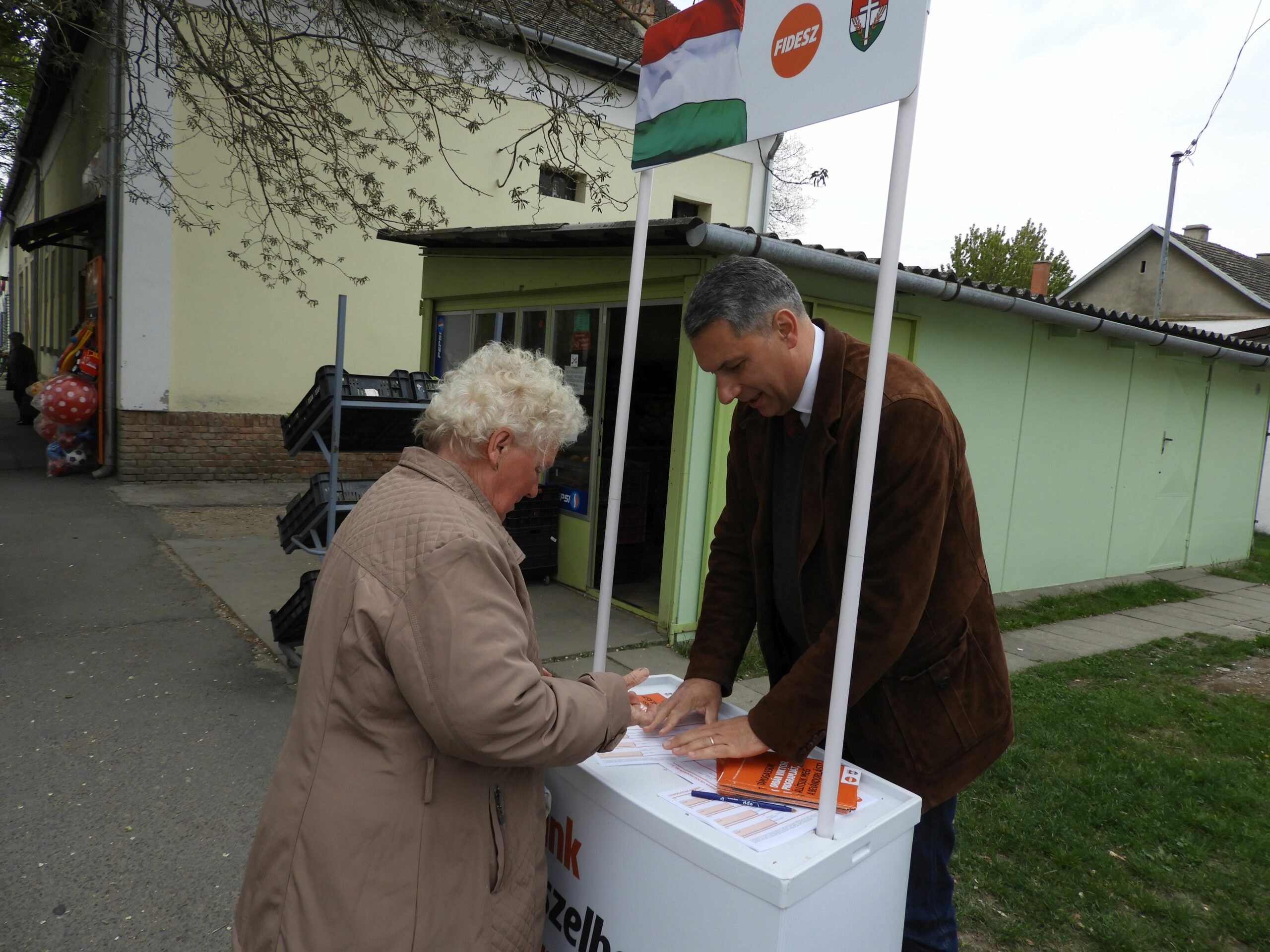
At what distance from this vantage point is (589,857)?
5.33ft

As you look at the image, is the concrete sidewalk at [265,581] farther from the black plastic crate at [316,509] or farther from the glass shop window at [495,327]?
the glass shop window at [495,327]

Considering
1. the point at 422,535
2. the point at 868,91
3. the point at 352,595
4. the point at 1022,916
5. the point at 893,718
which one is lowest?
the point at 1022,916

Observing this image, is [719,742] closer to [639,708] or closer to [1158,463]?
[639,708]

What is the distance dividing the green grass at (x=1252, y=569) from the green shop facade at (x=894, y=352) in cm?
78

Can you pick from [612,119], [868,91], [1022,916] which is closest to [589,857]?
[868,91]

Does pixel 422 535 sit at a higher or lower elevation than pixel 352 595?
higher

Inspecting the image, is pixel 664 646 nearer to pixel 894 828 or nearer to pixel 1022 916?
pixel 1022 916

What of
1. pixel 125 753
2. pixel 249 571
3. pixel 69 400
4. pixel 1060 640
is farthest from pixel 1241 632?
pixel 69 400

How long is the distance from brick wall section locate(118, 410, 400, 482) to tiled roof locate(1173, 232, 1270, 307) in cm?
2456

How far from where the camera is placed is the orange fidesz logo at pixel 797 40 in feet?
5.09

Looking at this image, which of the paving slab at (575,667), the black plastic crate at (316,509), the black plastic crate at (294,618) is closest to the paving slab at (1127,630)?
the paving slab at (575,667)

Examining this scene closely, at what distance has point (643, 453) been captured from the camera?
7023 millimetres

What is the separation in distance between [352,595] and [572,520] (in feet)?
18.1

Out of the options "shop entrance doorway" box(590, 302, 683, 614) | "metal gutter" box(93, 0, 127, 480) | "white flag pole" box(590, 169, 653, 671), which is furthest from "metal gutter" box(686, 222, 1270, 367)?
"metal gutter" box(93, 0, 127, 480)
